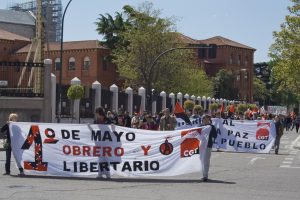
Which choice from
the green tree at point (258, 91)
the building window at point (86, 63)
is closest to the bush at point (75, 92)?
the building window at point (86, 63)

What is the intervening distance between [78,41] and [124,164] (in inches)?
3329

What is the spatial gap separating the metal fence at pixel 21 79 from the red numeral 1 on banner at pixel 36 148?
17524 millimetres

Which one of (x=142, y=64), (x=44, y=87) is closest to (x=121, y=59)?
(x=142, y=64)

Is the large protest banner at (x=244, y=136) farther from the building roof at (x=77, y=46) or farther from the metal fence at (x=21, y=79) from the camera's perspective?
the building roof at (x=77, y=46)

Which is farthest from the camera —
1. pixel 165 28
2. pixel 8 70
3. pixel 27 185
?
pixel 165 28

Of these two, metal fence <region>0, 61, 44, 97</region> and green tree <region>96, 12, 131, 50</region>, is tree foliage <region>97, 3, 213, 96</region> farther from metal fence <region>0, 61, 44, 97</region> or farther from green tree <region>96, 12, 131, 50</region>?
metal fence <region>0, 61, 44, 97</region>

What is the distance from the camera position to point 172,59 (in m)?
61.8

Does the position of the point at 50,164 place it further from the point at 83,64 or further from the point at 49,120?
the point at 83,64

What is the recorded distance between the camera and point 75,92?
115 ft

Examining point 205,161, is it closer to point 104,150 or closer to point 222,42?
point 104,150

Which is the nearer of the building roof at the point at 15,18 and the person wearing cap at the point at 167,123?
the person wearing cap at the point at 167,123

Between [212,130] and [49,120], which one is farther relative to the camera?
[49,120]

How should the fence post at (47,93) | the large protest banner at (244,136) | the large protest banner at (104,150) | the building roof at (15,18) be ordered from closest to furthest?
the large protest banner at (104,150) < the large protest banner at (244,136) < the fence post at (47,93) < the building roof at (15,18)

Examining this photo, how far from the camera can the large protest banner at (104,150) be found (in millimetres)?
13844
